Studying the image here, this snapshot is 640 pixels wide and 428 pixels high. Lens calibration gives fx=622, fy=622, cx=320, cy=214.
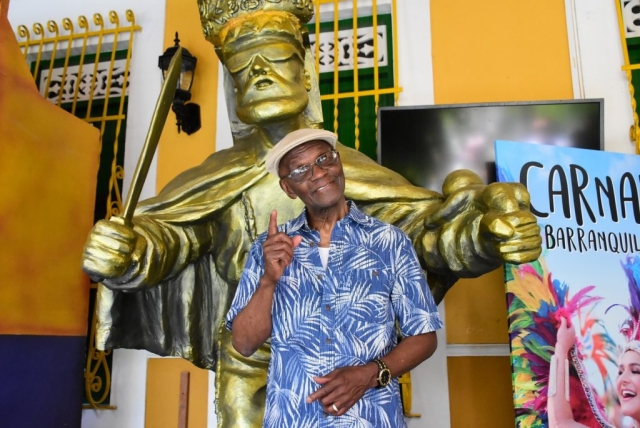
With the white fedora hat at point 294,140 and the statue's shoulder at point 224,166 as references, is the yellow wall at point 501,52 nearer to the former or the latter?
the statue's shoulder at point 224,166

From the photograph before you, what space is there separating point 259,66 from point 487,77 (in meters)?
1.47

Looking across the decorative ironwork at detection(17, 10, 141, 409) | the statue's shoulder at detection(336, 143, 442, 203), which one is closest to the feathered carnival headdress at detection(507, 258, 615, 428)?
the statue's shoulder at detection(336, 143, 442, 203)

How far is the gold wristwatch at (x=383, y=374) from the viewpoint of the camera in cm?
99

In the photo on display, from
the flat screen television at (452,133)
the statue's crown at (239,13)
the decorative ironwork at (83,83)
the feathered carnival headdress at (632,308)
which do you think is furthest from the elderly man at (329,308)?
the decorative ironwork at (83,83)

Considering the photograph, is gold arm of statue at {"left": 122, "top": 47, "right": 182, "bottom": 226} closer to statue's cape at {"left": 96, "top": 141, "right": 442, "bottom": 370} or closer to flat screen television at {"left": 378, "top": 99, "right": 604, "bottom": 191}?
statue's cape at {"left": 96, "top": 141, "right": 442, "bottom": 370}

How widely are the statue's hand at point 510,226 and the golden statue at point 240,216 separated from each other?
44 mm

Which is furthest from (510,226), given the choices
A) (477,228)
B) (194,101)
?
(194,101)

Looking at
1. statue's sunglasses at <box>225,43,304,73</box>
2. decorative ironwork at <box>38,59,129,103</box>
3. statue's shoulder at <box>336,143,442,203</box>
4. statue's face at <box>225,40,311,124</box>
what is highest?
decorative ironwork at <box>38,59,129,103</box>

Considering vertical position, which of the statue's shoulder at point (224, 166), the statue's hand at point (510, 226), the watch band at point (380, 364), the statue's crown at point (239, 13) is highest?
the statue's crown at point (239, 13)

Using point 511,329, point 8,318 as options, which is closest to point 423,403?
point 511,329

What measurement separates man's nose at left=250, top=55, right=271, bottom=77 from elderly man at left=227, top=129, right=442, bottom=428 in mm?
243

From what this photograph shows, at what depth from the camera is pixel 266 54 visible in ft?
4.38

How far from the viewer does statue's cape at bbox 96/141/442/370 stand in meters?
1.37

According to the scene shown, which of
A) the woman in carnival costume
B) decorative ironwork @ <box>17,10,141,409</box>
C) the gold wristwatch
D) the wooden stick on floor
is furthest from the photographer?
decorative ironwork @ <box>17,10,141,409</box>
